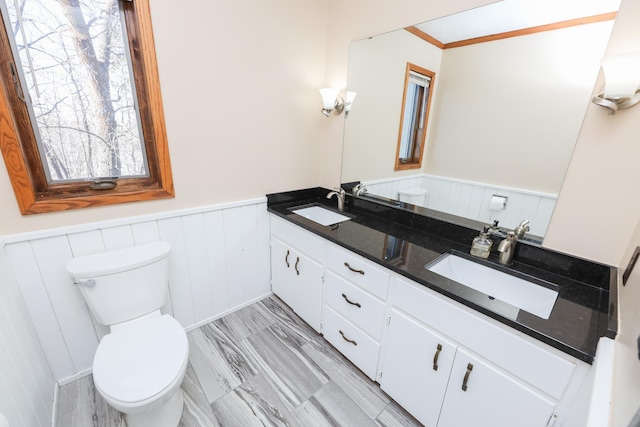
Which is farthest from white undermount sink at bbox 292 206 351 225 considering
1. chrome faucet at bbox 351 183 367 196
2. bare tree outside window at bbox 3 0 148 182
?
bare tree outside window at bbox 3 0 148 182

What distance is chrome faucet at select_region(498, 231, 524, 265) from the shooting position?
1.22m

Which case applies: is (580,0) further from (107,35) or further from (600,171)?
(107,35)

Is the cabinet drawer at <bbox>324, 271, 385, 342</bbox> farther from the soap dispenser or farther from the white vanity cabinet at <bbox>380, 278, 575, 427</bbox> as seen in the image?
the soap dispenser

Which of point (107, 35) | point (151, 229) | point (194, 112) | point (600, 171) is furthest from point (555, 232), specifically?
point (107, 35)

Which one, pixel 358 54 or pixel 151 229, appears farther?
pixel 358 54

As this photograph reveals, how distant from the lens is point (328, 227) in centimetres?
165

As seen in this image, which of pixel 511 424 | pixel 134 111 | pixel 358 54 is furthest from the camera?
pixel 358 54

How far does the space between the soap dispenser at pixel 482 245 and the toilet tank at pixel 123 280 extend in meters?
1.64

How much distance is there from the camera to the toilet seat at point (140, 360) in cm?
102

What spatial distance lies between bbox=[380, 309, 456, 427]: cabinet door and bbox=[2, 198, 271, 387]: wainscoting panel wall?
1.18 meters

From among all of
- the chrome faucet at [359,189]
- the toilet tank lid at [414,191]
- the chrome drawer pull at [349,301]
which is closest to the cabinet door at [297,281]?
the chrome drawer pull at [349,301]

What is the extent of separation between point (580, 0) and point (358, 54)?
3.74 ft

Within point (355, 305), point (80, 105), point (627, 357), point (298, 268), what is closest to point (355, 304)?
point (355, 305)

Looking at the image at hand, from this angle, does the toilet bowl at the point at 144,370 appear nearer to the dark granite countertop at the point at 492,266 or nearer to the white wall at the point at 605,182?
the dark granite countertop at the point at 492,266
